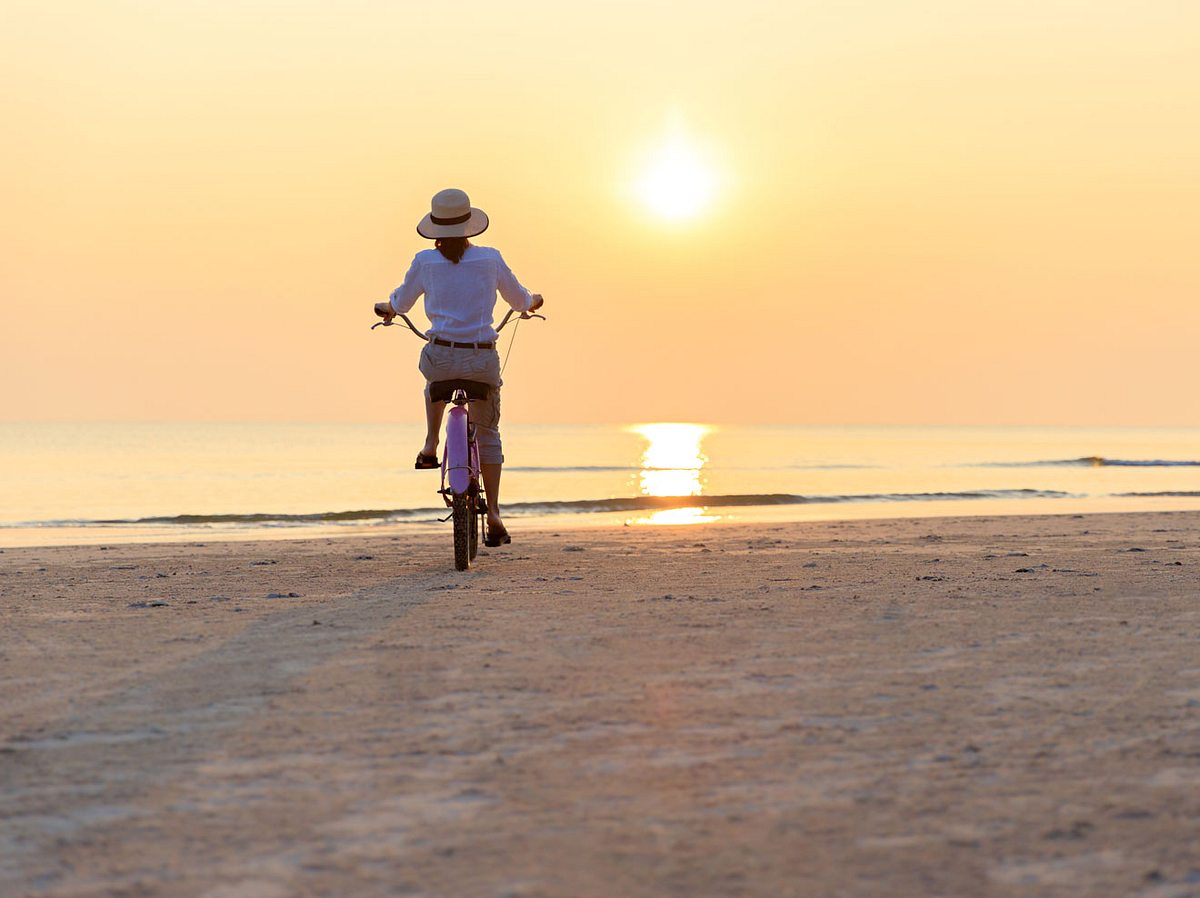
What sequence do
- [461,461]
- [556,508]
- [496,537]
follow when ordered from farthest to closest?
[556,508]
[496,537]
[461,461]

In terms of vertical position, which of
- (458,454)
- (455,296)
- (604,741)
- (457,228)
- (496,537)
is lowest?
(604,741)

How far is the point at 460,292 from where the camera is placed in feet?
27.6

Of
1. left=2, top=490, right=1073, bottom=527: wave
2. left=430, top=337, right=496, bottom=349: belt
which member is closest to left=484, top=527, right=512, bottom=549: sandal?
left=430, top=337, right=496, bottom=349: belt

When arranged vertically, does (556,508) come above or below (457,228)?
below

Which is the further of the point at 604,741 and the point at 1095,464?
the point at 1095,464

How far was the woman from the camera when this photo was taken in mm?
8375

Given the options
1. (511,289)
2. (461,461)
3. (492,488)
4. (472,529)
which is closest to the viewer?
(461,461)

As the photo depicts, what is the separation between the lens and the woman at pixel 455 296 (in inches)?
330

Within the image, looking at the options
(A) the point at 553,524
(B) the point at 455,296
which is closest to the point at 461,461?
(B) the point at 455,296

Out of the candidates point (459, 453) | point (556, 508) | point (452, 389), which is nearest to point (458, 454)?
point (459, 453)

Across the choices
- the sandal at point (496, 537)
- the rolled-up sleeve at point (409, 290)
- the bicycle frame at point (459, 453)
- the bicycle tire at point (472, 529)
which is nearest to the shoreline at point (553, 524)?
the sandal at point (496, 537)

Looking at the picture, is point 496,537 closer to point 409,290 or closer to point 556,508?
point 409,290

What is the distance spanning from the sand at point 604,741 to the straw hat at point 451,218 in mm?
2421

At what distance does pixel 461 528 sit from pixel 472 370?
1008 millimetres
